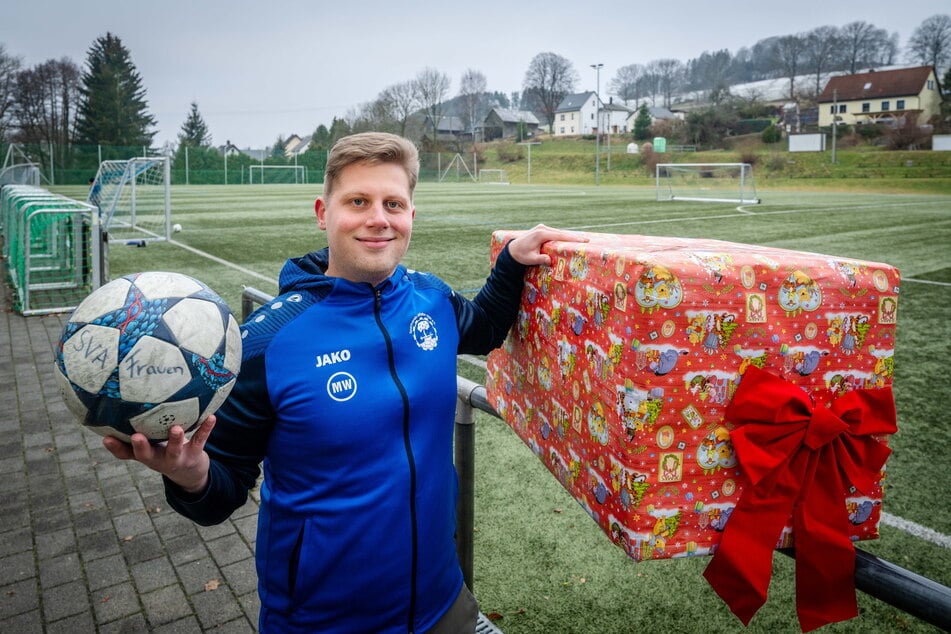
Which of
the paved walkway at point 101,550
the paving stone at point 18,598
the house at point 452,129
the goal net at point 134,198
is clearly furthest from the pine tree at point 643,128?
the paving stone at point 18,598

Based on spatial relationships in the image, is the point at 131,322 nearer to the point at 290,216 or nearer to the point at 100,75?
the point at 290,216

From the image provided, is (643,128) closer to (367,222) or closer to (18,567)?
(18,567)

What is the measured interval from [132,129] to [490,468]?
229 feet

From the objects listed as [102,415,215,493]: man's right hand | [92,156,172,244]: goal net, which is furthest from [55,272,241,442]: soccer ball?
[92,156,172,244]: goal net

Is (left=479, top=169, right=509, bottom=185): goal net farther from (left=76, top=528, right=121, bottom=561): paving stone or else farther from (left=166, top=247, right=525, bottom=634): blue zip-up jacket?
(left=166, top=247, right=525, bottom=634): blue zip-up jacket

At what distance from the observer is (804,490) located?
4.24 ft

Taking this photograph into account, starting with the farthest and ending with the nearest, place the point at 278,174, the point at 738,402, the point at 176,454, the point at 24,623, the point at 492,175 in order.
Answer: the point at 492,175
the point at 278,174
the point at 24,623
the point at 176,454
the point at 738,402

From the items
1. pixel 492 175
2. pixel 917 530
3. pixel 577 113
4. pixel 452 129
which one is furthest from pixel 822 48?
A: pixel 917 530

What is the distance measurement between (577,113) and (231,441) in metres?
110

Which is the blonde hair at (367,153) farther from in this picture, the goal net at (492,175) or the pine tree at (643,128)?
the pine tree at (643,128)

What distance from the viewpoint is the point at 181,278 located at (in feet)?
4.97

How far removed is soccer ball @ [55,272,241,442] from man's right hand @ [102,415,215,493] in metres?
0.02

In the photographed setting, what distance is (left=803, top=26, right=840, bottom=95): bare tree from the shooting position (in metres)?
102

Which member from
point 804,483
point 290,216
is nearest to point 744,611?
point 804,483
